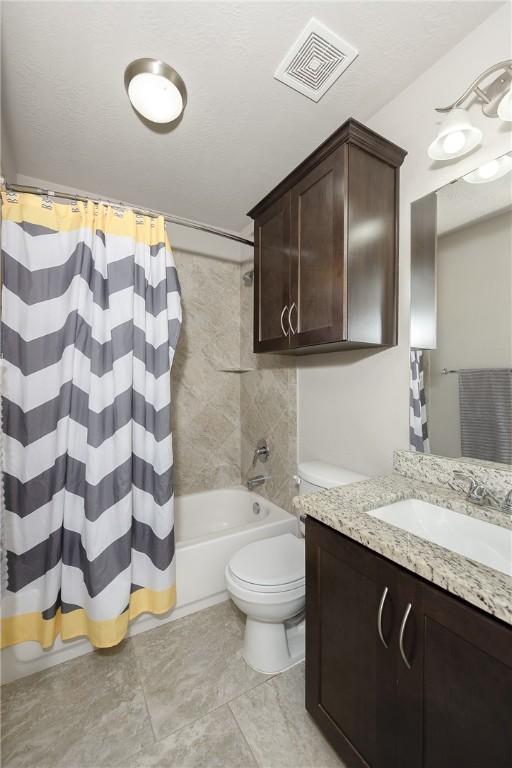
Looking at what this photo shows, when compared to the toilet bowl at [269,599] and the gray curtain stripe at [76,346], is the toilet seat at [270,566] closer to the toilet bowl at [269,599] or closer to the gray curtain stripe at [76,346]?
the toilet bowl at [269,599]

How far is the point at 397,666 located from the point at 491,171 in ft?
5.03

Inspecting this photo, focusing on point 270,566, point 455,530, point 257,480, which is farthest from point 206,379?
point 455,530

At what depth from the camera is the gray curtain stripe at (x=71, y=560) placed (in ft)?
4.46

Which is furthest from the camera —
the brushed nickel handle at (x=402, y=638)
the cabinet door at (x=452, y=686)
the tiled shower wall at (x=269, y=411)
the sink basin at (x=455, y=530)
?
the tiled shower wall at (x=269, y=411)

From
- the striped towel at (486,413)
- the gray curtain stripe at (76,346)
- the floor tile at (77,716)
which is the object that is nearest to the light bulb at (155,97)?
the gray curtain stripe at (76,346)

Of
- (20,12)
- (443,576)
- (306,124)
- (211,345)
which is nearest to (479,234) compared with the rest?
(306,124)

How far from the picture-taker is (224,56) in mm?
1180

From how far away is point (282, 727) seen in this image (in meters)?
1.17

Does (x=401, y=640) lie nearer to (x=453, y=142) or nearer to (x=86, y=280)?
(x=453, y=142)

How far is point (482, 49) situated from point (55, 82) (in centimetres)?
160

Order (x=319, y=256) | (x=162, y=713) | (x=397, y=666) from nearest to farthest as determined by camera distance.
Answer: (x=397, y=666)
(x=162, y=713)
(x=319, y=256)

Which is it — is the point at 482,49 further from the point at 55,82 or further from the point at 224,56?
the point at 55,82

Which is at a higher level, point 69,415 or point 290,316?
point 290,316

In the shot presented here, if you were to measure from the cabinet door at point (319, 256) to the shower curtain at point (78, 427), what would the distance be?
27.7 inches
